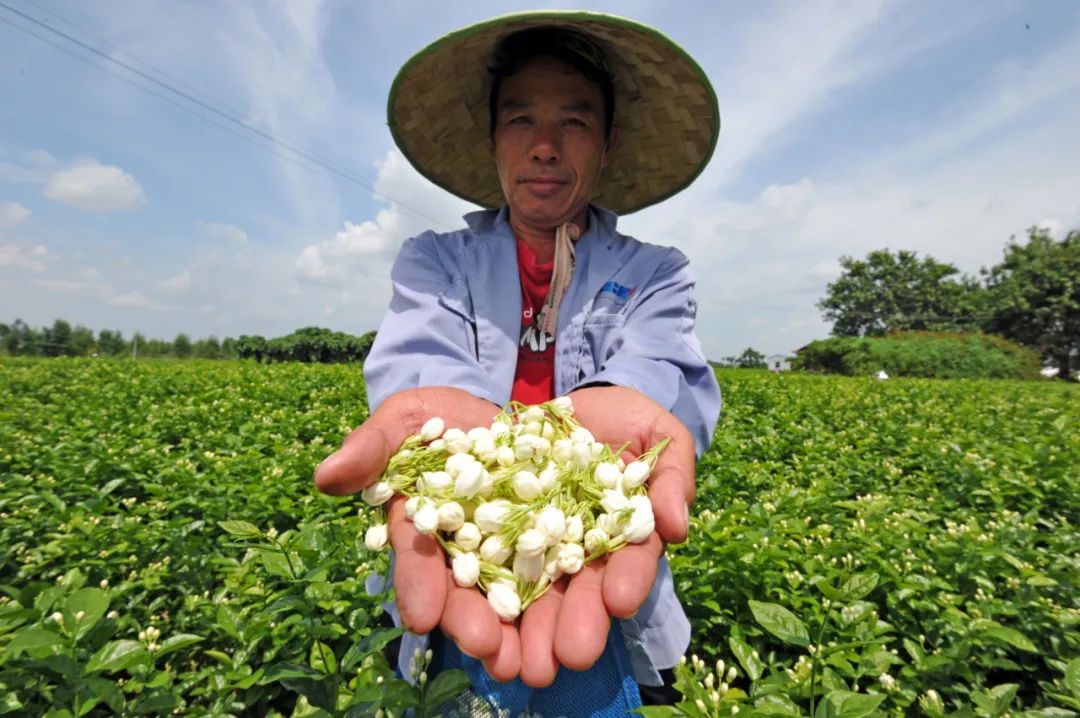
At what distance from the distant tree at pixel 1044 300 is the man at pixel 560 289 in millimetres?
44556

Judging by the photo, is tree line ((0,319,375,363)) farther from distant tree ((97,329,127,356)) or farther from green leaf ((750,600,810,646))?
green leaf ((750,600,810,646))

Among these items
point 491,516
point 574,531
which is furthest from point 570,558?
A: point 491,516

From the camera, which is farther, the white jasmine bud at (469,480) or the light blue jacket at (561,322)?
the light blue jacket at (561,322)

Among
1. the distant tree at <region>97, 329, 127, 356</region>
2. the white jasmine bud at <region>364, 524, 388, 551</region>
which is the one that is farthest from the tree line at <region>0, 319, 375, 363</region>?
the white jasmine bud at <region>364, 524, 388, 551</region>

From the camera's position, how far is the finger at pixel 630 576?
872mm

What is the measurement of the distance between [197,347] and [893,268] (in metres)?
64.9

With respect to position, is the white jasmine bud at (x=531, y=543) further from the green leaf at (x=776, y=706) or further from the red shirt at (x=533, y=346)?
the red shirt at (x=533, y=346)

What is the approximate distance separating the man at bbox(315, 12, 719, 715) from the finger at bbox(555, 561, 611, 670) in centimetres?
1

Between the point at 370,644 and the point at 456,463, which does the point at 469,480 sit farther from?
the point at 370,644

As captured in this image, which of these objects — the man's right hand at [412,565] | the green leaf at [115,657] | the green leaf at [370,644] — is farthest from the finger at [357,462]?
the green leaf at [115,657]

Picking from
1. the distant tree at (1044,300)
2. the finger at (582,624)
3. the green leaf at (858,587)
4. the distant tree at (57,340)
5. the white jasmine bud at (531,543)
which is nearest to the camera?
the finger at (582,624)

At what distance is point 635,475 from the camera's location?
1.03 m

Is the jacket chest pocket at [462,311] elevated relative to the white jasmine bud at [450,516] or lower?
elevated

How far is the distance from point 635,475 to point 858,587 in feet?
2.54
